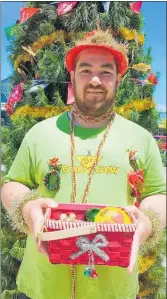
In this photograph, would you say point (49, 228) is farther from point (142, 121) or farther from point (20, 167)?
Result: point (142, 121)

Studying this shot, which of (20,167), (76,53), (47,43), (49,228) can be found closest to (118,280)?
(49,228)

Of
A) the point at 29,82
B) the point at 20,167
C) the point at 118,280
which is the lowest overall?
the point at 118,280

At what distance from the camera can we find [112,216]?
0.96m

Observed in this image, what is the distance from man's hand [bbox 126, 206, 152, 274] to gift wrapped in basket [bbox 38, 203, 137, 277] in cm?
3

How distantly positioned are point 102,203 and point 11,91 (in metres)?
0.47

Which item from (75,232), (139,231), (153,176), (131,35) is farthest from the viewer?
(131,35)

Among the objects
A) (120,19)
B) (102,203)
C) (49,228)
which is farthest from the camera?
(120,19)

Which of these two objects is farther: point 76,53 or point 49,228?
point 76,53

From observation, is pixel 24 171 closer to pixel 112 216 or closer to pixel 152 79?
pixel 112 216

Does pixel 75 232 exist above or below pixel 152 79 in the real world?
below

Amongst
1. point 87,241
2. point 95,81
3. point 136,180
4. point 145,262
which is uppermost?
point 95,81

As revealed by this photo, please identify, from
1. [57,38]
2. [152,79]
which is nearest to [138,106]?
[152,79]

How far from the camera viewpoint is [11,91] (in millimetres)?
1328

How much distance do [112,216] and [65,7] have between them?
2.20 ft
